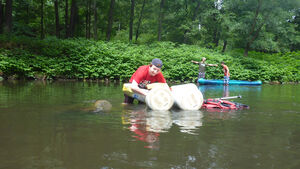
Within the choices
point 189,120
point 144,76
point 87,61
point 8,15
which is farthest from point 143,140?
point 8,15

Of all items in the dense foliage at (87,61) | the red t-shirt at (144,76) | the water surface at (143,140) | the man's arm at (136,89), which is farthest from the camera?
the dense foliage at (87,61)

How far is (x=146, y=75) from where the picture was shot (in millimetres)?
8828

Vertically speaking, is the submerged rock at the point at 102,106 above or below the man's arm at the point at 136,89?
below

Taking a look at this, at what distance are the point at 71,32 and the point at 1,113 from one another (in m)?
21.2

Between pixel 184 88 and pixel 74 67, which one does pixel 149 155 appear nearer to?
pixel 184 88

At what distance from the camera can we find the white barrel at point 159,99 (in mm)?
8109

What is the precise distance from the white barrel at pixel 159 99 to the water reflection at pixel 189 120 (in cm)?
56

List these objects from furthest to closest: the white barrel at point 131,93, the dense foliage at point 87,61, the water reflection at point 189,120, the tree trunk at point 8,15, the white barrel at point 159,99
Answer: the tree trunk at point 8,15
the dense foliage at point 87,61
the white barrel at point 131,93
the white barrel at point 159,99
the water reflection at point 189,120

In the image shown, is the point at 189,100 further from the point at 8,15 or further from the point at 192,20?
the point at 192,20

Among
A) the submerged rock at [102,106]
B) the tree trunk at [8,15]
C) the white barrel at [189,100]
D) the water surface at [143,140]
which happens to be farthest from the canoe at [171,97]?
the tree trunk at [8,15]

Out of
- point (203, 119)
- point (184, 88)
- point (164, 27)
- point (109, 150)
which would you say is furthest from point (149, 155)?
point (164, 27)

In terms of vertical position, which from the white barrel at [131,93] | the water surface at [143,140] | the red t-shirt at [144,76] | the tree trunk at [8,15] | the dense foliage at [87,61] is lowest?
the water surface at [143,140]

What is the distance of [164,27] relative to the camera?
39594 millimetres

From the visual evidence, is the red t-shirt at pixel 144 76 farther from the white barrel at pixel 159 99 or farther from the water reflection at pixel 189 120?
the water reflection at pixel 189 120
